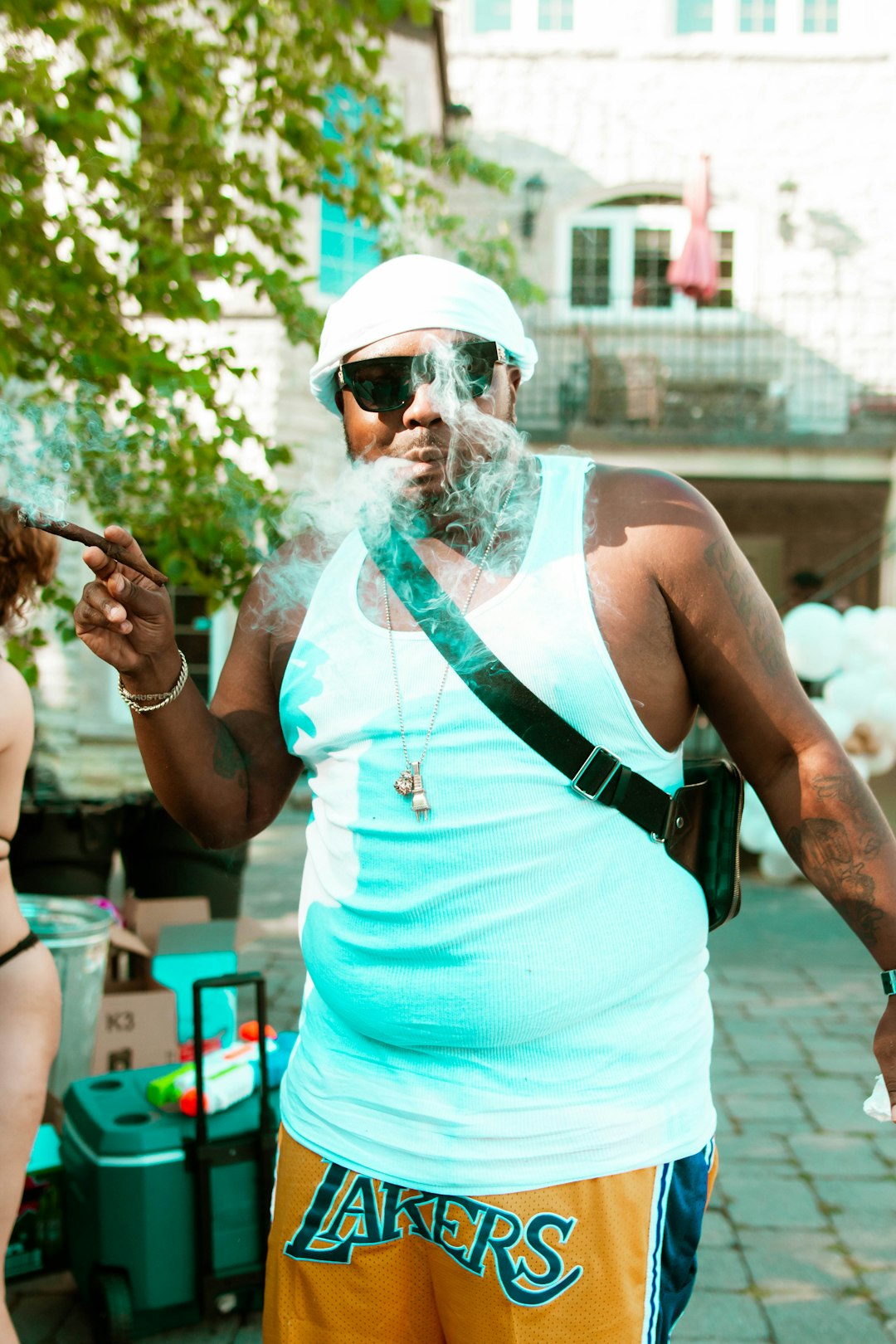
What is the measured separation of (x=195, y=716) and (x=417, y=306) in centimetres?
66

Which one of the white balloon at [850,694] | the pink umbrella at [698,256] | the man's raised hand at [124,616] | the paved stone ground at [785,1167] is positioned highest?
the pink umbrella at [698,256]

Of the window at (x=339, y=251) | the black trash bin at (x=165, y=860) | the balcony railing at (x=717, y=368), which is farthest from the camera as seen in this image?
the balcony railing at (x=717, y=368)

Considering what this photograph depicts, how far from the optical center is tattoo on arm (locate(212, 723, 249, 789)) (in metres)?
1.69

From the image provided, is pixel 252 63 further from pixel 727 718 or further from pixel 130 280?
pixel 727 718

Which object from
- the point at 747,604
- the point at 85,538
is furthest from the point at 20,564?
the point at 747,604

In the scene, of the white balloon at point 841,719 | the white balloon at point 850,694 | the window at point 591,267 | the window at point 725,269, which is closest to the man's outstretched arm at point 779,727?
the white balloon at point 841,719

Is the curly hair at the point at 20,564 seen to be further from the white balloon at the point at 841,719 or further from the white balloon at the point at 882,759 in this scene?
the white balloon at the point at 882,759

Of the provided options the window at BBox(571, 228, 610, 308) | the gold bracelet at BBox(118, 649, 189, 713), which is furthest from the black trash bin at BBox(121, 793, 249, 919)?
the window at BBox(571, 228, 610, 308)

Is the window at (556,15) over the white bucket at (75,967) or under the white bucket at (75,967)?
over

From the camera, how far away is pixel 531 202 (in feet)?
41.4

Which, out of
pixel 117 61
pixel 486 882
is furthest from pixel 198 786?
pixel 117 61

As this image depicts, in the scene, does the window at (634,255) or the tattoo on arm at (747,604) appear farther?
the window at (634,255)

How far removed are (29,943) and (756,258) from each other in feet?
41.0

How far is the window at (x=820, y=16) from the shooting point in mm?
12828
